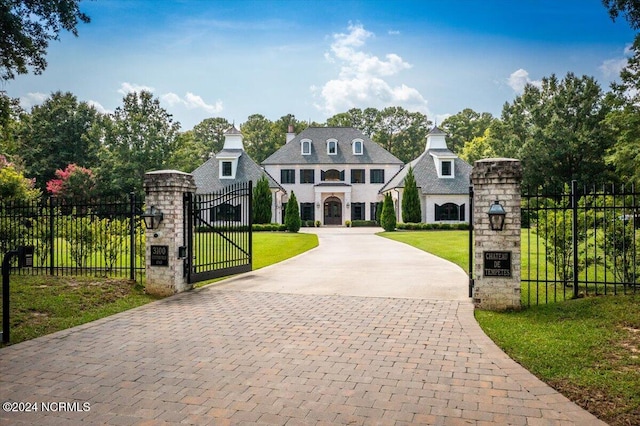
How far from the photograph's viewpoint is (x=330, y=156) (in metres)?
42.0

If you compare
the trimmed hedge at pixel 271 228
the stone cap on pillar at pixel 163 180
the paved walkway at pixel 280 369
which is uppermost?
the stone cap on pillar at pixel 163 180

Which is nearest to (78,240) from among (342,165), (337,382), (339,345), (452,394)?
(339,345)

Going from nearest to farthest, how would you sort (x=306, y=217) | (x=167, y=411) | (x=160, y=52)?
(x=167, y=411) → (x=160, y=52) → (x=306, y=217)

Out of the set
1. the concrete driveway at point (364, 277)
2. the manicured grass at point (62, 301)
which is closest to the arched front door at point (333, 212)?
the concrete driveway at point (364, 277)

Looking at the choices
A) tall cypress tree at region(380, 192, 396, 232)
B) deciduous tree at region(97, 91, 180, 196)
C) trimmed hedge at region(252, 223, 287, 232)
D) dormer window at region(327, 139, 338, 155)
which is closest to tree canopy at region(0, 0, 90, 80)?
trimmed hedge at region(252, 223, 287, 232)

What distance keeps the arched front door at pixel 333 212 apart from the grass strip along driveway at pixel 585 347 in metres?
34.8

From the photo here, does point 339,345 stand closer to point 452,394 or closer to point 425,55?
point 452,394

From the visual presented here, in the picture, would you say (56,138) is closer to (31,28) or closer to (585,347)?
(31,28)

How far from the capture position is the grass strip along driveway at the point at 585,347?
12.8 ft

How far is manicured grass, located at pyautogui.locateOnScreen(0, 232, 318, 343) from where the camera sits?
6.55m

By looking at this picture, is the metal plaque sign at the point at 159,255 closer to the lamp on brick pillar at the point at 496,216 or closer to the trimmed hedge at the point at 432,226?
the lamp on brick pillar at the point at 496,216

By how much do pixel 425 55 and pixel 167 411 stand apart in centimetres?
1404

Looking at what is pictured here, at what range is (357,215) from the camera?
137 feet

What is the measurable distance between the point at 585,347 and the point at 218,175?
35.0m
